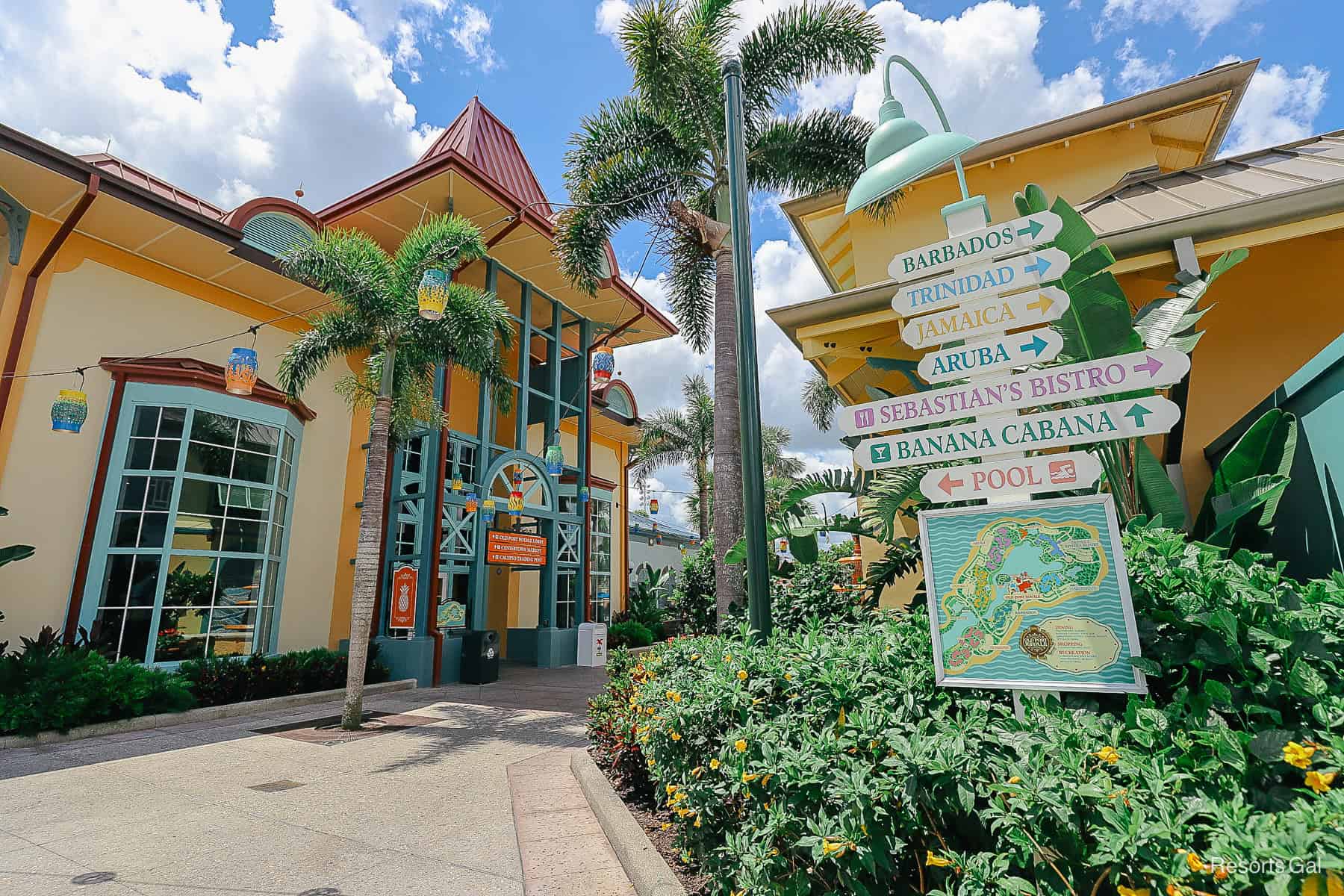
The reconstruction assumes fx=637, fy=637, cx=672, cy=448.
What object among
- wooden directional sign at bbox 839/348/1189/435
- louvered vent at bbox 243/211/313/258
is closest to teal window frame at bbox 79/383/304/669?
louvered vent at bbox 243/211/313/258

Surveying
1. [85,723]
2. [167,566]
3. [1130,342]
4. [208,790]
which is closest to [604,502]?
[167,566]

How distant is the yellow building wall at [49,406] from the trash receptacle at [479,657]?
12.2ft

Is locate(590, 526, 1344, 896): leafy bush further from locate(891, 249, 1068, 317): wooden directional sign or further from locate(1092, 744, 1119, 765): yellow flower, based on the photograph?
locate(891, 249, 1068, 317): wooden directional sign

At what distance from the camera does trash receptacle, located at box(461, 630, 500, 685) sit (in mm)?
14836

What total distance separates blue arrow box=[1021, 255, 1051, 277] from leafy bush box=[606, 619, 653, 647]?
19.2 m

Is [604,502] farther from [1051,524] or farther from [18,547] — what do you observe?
[1051,524]

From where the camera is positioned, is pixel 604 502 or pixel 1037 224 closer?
pixel 1037 224

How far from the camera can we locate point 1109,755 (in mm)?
2334

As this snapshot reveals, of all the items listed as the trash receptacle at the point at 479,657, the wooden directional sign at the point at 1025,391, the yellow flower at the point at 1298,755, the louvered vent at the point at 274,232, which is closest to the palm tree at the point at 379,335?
the louvered vent at the point at 274,232

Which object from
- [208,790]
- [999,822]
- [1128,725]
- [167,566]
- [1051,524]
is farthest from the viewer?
[167,566]

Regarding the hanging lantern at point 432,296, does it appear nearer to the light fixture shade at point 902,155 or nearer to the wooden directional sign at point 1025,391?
the light fixture shade at point 902,155

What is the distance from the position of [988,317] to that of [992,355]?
229 mm

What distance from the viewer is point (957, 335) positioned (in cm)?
360

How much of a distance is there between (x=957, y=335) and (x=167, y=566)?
45.4ft
